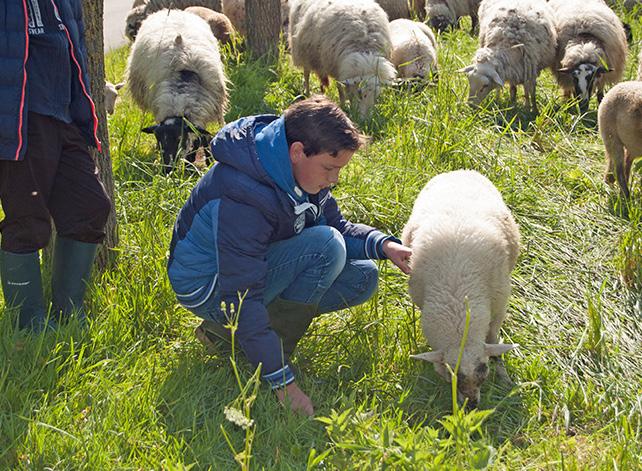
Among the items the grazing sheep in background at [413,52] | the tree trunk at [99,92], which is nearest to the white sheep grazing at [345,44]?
the grazing sheep in background at [413,52]

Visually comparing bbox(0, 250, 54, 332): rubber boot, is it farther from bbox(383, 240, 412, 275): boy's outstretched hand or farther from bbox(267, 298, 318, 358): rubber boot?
bbox(383, 240, 412, 275): boy's outstretched hand

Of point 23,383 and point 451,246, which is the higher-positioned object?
point 451,246

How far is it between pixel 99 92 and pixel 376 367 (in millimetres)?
1950

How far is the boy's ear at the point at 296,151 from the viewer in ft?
9.29

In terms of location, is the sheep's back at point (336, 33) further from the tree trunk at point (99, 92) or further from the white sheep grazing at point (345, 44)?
the tree trunk at point (99, 92)

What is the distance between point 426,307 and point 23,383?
170cm

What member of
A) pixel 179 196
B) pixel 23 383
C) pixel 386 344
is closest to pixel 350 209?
pixel 179 196

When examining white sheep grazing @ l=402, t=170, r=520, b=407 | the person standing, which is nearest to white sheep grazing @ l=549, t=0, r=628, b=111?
white sheep grazing @ l=402, t=170, r=520, b=407

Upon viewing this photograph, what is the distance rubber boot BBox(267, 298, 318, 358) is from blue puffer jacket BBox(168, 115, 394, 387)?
0.30 m

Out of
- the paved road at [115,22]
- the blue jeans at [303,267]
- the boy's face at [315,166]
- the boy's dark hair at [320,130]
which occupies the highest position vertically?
the boy's dark hair at [320,130]

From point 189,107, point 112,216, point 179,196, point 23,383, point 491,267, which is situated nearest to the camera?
point 23,383

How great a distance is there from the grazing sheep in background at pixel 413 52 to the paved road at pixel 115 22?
14.9ft

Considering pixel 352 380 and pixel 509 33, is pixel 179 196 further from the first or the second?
pixel 509 33

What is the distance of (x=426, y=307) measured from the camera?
3.41m
